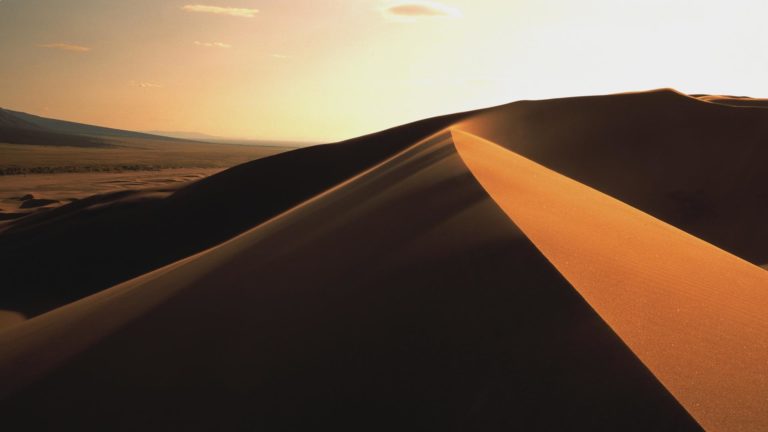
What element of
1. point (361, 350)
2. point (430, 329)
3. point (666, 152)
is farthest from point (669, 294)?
point (666, 152)

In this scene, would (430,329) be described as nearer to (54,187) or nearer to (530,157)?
(530,157)

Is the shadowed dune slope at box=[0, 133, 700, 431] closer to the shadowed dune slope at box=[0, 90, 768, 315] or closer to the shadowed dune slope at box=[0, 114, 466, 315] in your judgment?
the shadowed dune slope at box=[0, 114, 466, 315]

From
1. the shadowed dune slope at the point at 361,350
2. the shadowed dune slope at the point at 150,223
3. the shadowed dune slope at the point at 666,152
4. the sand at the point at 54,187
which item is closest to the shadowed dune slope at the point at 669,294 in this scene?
the shadowed dune slope at the point at 361,350

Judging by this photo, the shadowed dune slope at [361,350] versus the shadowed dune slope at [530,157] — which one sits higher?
the shadowed dune slope at [361,350]

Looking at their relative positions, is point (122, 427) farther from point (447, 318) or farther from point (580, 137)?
point (580, 137)

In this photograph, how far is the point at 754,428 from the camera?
5.47 feet

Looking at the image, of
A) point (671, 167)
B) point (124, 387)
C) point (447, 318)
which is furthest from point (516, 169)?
point (671, 167)

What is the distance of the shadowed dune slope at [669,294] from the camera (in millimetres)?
1855

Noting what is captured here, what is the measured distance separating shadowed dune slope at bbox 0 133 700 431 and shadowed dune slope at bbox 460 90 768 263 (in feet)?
26.7

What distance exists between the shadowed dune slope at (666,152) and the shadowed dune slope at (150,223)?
11.0 feet

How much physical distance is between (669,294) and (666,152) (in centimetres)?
1056

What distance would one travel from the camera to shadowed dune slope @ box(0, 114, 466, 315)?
9.27 meters

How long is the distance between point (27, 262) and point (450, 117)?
1301 centimetres

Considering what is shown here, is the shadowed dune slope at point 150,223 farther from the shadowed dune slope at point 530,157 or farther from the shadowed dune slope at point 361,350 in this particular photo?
the shadowed dune slope at point 361,350
